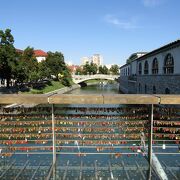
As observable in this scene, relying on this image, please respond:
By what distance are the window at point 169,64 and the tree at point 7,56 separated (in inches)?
1003

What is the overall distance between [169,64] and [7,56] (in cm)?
2695

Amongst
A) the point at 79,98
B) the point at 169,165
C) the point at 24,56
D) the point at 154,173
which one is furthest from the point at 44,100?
the point at 24,56

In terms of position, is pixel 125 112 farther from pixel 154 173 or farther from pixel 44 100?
pixel 44 100

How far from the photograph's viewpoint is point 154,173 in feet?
27.2

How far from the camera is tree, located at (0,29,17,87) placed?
46638 millimetres

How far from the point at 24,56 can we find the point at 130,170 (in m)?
58.0

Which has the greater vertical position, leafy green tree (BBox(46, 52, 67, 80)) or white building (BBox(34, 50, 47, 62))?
white building (BBox(34, 50, 47, 62))

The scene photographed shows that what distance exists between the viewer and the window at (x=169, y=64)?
115ft

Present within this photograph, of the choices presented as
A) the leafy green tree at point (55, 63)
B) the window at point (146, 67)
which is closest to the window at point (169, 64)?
the window at point (146, 67)

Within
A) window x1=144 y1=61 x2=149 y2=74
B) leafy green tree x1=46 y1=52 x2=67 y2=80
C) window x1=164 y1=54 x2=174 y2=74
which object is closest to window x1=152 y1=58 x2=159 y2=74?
window x1=164 y1=54 x2=174 y2=74

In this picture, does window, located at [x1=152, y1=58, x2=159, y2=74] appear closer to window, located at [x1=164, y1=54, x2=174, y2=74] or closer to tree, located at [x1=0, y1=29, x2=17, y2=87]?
window, located at [x1=164, y1=54, x2=174, y2=74]

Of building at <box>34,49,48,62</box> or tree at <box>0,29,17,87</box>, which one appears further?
building at <box>34,49,48,62</box>

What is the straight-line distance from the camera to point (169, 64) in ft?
118

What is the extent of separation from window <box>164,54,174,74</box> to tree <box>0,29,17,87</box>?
Result: 25472 millimetres
